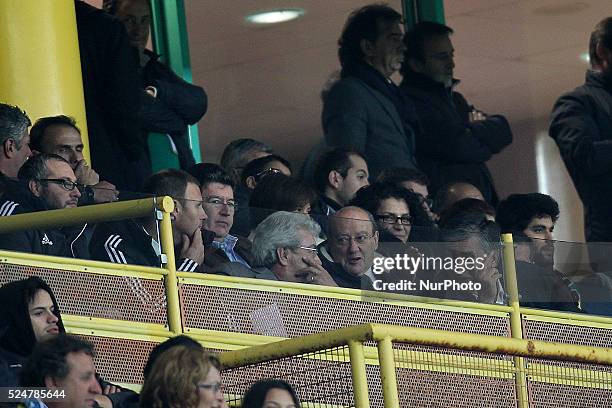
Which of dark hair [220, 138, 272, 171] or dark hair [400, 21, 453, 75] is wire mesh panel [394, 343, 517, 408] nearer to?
dark hair [220, 138, 272, 171]

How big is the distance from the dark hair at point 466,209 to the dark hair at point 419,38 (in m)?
2.08

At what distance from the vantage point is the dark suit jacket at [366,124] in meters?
10.4

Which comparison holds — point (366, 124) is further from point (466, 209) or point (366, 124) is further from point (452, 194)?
point (466, 209)

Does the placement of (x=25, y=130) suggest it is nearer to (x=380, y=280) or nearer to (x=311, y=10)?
(x=380, y=280)

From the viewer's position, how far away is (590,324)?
8.43m

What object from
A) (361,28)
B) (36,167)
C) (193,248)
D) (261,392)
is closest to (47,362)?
(261,392)

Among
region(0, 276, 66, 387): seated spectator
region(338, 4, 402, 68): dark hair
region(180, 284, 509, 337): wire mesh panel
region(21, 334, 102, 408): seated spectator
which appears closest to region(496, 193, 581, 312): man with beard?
region(180, 284, 509, 337): wire mesh panel

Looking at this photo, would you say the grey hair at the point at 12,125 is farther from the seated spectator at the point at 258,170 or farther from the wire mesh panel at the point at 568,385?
the wire mesh panel at the point at 568,385

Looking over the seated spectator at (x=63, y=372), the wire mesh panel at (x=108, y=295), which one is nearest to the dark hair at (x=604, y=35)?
the wire mesh panel at (x=108, y=295)

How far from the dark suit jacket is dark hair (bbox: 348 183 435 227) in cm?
151

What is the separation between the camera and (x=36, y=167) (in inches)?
310

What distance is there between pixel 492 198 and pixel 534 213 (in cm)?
179

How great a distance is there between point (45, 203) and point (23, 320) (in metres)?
0.89

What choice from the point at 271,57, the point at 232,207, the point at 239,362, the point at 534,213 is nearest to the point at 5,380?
the point at 239,362
